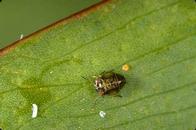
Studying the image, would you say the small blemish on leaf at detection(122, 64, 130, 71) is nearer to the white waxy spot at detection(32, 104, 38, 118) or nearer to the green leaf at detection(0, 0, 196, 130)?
the green leaf at detection(0, 0, 196, 130)

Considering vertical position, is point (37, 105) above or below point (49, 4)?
below

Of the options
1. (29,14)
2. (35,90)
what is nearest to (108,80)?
(35,90)

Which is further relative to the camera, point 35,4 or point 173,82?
point 35,4

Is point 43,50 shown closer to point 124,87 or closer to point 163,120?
point 124,87

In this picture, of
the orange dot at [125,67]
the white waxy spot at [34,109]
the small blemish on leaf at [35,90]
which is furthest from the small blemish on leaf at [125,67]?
the white waxy spot at [34,109]

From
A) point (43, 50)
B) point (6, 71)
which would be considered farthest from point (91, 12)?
point (6, 71)

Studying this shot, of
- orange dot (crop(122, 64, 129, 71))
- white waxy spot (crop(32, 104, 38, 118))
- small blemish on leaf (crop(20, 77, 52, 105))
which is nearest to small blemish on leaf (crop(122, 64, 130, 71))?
orange dot (crop(122, 64, 129, 71))
